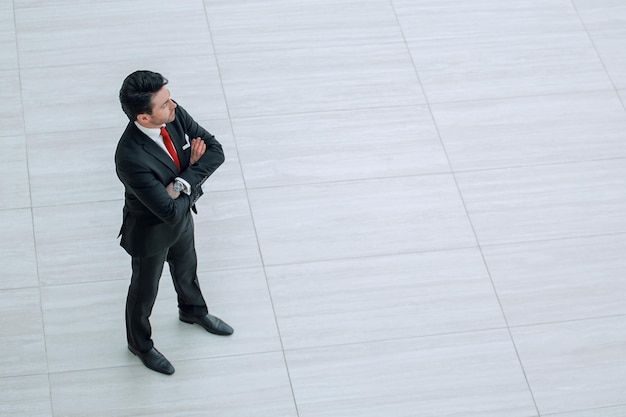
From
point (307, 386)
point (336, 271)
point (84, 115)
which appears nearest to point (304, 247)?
point (336, 271)

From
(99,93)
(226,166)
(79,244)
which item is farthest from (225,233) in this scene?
(99,93)

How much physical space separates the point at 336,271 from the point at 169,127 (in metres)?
1.26

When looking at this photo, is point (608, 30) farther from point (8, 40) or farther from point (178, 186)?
point (8, 40)

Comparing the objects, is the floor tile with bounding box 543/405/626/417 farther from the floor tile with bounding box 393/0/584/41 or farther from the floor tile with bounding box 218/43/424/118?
the floor tile with bounding box 393/0/584/41

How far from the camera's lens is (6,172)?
4672mm

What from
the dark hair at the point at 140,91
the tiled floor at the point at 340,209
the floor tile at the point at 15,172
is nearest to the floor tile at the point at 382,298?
the tiled floor at the point at 340,209

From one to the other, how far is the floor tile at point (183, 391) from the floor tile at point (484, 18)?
2335 millimetres

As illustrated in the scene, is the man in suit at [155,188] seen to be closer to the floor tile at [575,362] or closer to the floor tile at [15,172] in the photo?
the floor tile at [15,172]

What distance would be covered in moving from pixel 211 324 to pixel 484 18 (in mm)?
2615

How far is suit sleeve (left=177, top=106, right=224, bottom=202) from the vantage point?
350 cm

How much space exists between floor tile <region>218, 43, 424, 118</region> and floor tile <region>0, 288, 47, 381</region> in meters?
1.46

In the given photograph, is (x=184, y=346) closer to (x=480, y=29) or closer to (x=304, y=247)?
(x=304, y=247)

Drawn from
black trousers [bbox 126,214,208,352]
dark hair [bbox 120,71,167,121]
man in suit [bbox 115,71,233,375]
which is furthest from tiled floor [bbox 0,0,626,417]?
dark hair [bbox 120,71,167,121]

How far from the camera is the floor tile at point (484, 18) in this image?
5523 mm
